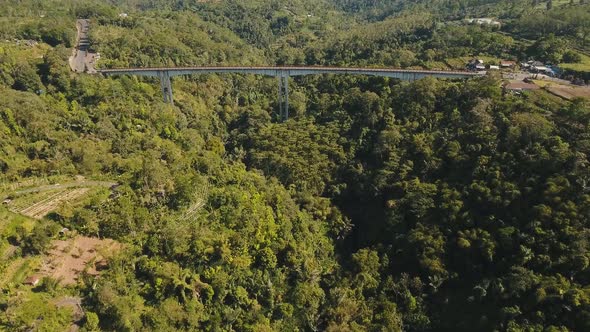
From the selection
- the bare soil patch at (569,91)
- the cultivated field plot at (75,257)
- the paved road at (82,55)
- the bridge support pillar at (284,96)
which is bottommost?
the bridge support pillar at (284,96)

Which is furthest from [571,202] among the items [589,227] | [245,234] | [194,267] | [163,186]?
[163,186]

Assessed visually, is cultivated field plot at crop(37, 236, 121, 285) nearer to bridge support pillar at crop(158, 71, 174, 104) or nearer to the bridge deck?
bridge support pillar at crop(158, 71, 174, 104)

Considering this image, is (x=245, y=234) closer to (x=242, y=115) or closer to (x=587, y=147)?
(x=587, y=147)

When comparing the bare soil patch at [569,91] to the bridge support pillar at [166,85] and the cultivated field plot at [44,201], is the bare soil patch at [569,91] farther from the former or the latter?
the cultivated field plot at [44,201]

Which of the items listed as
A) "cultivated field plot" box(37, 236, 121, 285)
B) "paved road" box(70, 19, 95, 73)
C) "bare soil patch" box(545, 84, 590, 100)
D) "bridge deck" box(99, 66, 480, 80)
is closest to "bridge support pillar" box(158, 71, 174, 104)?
"bridge deck" box(99, 66, 480, 80)

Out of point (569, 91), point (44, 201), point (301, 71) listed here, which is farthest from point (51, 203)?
point (569, 91)

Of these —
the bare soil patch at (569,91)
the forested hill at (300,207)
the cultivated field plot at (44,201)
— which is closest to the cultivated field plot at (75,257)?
the forested hill at (300,207)
